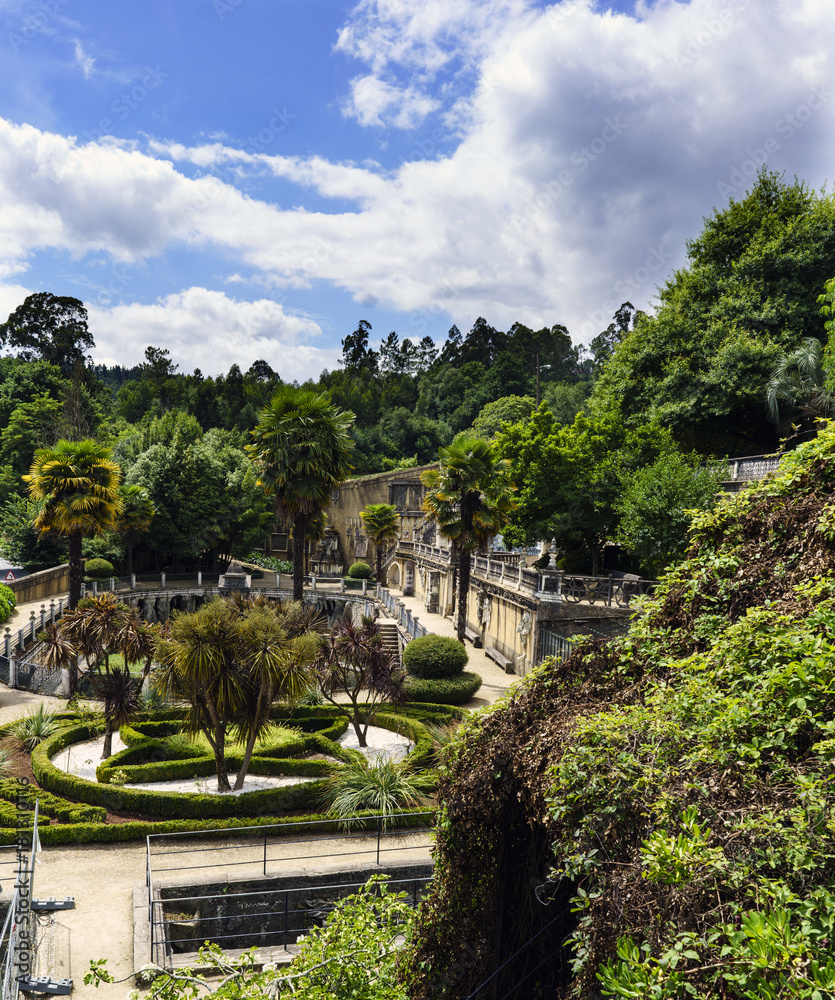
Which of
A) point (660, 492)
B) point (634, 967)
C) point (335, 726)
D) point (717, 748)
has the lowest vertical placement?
point (335, 726)

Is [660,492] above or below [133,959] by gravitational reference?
above

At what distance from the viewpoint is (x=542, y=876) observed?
281 inches

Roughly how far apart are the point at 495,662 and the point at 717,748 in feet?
81.9

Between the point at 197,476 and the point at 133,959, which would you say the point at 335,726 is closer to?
the point at 133,959

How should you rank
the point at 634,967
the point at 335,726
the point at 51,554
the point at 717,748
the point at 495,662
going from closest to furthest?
1. the point at 634,967
2. the point at 717,748
3. the point at 335,726
4. the point at 495,662
5. the point at 51,554

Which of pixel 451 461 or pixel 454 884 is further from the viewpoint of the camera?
pixel 451 461

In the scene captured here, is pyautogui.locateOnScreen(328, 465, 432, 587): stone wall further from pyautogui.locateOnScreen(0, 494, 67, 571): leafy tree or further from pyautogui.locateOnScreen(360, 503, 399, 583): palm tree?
pyautogui.locateOnScreen(0, 494, 67, 571): leafy tree

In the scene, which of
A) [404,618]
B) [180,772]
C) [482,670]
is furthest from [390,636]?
[180,772]

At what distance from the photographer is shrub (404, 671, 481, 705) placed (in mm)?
24031

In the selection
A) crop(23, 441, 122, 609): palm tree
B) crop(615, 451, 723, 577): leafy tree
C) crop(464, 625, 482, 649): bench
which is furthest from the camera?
crop(464, 625, 482, 649): bench

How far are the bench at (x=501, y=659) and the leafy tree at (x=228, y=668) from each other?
493 inches

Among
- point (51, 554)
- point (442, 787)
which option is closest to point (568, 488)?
point (442, 787)

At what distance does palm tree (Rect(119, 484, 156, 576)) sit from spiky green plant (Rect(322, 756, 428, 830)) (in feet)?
106

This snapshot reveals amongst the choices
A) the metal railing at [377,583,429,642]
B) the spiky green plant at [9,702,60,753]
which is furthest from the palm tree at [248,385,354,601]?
the spiky green plant at [9,702,60,753]
